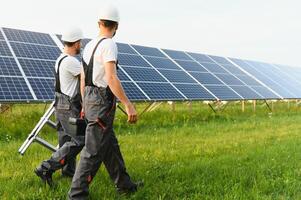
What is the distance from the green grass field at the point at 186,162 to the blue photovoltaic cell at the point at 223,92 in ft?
14.8

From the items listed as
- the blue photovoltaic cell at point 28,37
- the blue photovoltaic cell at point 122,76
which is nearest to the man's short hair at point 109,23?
the blue photovoltaic cell at point 122,76

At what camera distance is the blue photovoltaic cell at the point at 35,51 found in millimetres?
12547

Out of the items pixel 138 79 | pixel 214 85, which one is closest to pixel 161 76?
pixel 138 79

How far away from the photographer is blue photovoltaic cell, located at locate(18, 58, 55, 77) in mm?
11506

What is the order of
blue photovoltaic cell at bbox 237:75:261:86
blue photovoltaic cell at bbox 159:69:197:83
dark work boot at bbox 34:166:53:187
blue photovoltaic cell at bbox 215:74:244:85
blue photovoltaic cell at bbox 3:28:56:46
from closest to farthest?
dark work boot at bbox 34:166:53:187 < blue photovoltaic cell at bbox 3:28:56:46 < blue photovoltaic cell at bbox 159:69:197:83 < blue photovoltaic cell at bbox 215:74:244:85 < blue photovoltaic cell at bbox 237:75:261:86

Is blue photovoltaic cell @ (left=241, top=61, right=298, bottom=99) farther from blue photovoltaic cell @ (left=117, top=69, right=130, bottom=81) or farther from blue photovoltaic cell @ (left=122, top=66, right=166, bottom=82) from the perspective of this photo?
blue photovoltaic cell @ (left=117, top=69, right=130, bottom=81)

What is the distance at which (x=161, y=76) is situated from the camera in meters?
15.2

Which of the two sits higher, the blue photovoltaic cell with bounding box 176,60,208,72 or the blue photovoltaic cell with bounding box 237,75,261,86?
the blue photovoltaic cell with bounding box 176,60,208,72

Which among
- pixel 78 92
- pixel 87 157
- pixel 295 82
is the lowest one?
pixel 295 82

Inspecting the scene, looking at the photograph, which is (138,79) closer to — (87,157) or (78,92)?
(78,92)

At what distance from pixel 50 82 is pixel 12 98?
5.96ft

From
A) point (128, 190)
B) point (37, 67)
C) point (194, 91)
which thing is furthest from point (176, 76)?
point (128, 190)

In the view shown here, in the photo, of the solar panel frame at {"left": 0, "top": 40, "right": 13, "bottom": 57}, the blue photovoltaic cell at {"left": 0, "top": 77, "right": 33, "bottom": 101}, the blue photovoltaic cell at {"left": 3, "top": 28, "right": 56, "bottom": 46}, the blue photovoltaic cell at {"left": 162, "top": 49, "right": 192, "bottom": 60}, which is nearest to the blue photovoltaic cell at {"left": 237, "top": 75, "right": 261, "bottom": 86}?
the blue photovoltaic cell at {"left": 162, "top": 49, "right": 192, "bottom": 60}

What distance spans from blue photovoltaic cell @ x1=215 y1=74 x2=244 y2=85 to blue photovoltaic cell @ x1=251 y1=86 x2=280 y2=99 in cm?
80
